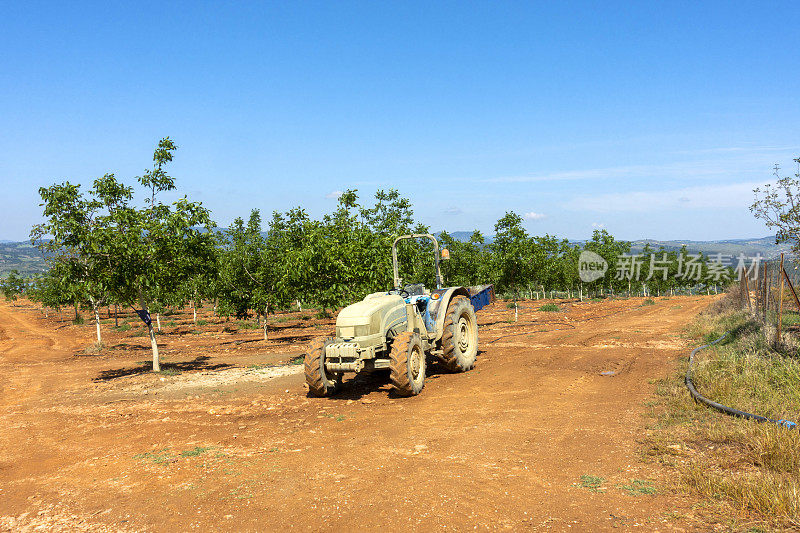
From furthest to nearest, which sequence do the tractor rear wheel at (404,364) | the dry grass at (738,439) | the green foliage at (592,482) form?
1. the tractor rear wheel at (404,364)
2. the green foliage at (592,482)
3. the dry grass at (738,439)

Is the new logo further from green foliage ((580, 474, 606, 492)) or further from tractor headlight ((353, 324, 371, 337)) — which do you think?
green foliage ((580, 474, 606, 492))

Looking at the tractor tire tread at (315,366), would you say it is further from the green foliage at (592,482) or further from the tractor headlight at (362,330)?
the green foliage at (592,482)

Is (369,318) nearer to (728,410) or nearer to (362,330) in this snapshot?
(362,330)

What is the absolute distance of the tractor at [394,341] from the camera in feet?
33.0

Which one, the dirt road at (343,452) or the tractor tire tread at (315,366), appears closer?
the dirt road at (343,452)

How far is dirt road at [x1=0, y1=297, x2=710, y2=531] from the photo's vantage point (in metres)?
5.25

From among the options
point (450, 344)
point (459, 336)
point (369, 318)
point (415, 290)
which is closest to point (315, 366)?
point (369, 318)

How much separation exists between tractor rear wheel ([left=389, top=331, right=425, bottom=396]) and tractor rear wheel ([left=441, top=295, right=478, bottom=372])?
1643 mm

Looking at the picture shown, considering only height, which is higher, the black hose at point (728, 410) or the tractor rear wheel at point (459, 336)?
the tractor rear wheel at point (459, 336)

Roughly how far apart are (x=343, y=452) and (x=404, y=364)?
2.99 meters

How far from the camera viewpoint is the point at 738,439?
20.8 feet

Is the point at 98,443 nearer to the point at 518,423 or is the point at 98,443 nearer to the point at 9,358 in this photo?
the point at 518,423

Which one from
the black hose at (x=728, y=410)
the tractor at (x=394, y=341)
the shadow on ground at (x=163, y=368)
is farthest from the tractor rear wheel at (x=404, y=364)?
the shadow on ground at (x=163, y=368)

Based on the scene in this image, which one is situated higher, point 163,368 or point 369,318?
point 369,318
